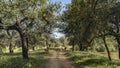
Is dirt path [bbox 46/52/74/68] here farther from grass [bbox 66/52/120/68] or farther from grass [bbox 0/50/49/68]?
grass [bbox 66/52/120/68]

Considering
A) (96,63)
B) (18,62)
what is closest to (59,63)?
(96,63)

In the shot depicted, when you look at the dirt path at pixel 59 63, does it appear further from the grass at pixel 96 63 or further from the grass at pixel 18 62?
the grass at pixel 96 63

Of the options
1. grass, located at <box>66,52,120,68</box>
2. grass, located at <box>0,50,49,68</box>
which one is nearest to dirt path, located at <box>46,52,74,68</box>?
grass, located at <box>0,50,49,68</box>

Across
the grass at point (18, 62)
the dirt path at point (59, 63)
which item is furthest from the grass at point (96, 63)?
the grass at point (18, 62)

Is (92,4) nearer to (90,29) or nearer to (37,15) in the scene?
(90,29)

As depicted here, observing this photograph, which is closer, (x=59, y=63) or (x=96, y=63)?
(x=96, y=63)

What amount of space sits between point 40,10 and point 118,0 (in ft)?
34.4

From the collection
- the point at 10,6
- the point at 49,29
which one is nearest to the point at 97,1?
the point at 10,6

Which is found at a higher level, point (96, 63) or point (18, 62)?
point (18, 62)

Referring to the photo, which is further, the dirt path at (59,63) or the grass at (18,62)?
the dirt path at (59,63)

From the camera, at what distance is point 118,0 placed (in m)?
20.0

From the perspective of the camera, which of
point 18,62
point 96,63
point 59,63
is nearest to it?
point 18,62

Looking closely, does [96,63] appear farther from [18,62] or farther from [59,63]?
[18,62]

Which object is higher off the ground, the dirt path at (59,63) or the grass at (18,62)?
the grass at (18,62)
